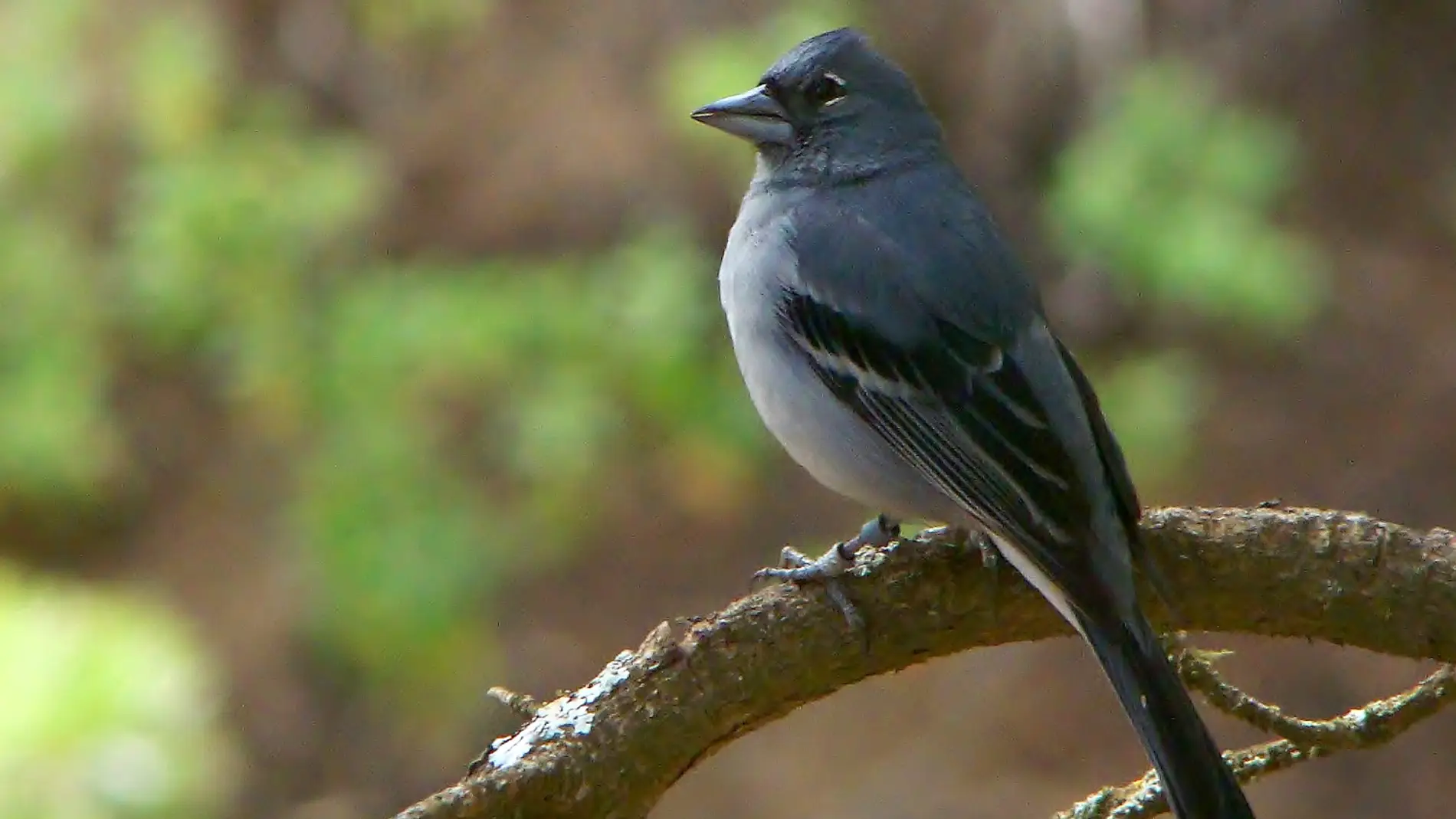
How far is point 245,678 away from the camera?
649 centimetres

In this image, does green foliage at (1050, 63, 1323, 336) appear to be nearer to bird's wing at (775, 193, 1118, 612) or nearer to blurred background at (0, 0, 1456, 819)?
blurred background at (0, 0, 1456, 819)

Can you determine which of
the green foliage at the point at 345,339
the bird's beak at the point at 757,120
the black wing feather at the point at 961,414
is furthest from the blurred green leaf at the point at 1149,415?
the black wing feather at the point at 961,414

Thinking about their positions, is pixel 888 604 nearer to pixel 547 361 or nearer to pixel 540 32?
pixel 547 361

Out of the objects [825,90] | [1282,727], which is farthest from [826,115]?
[1282,727]

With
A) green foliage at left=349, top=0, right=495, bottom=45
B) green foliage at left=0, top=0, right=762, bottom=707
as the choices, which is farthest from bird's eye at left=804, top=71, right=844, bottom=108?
green foliage at left=349, top=0, right=495, bottom=45

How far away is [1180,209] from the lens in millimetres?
5039

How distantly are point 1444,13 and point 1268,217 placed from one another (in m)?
1.66

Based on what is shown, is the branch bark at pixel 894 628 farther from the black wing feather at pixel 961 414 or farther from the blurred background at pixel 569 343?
the blurred background at pixel 569 343

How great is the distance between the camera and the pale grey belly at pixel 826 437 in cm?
296

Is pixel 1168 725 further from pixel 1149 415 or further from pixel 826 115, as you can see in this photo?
pixel 1149 415

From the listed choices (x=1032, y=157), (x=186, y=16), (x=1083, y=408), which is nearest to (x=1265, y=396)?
(x=1032, y=157)

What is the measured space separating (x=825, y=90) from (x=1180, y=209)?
6.55ft

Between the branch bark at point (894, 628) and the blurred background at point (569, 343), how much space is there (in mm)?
2023

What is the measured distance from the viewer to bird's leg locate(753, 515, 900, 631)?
2.51 meters
